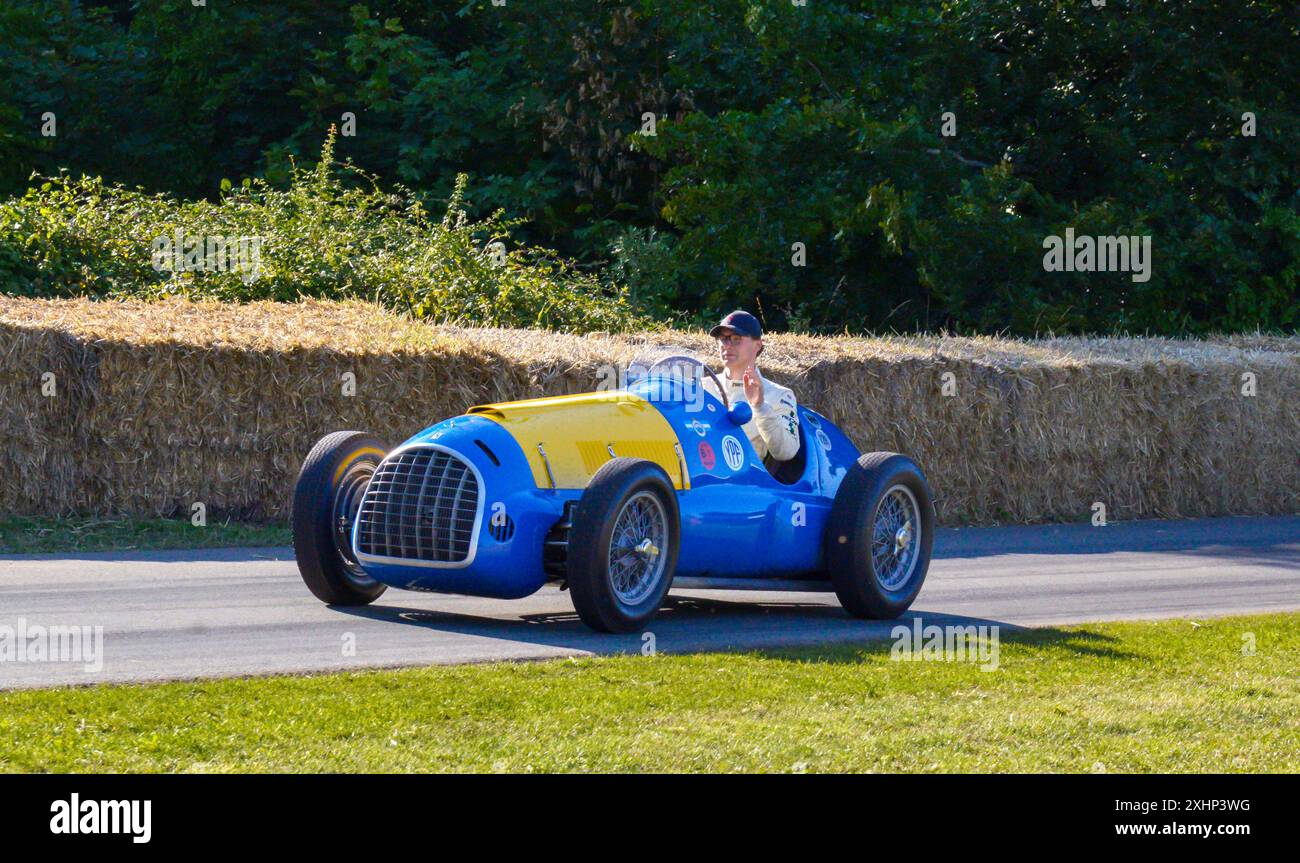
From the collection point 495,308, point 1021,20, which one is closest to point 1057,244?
point 1021,20

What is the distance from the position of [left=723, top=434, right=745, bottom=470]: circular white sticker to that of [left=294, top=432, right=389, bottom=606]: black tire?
198cm

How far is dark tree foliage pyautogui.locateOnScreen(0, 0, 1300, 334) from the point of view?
23672 millimetres

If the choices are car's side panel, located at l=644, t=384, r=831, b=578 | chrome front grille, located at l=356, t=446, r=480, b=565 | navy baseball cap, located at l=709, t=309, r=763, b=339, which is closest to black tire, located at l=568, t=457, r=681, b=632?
car's side panel, located at l=644, t=384, r=831, b=578

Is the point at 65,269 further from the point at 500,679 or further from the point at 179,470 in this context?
the point at 500,679

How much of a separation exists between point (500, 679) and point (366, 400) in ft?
23.4

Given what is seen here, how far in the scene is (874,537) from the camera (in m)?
10.1

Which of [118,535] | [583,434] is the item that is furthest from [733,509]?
[118,535]

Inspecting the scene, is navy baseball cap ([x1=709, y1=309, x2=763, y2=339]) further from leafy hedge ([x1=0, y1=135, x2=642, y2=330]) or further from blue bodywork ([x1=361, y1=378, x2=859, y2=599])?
leafy hedge ([x1=0, y1=135, x2=642, y2=330])

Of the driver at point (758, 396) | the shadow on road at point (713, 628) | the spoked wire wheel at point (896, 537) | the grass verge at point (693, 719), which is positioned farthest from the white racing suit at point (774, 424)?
the grass verge at point (693, 719)

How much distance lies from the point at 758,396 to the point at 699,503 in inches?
34.1

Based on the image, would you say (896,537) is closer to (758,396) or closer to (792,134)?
(758,396)

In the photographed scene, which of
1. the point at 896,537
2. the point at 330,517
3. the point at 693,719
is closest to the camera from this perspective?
the point at 693,719

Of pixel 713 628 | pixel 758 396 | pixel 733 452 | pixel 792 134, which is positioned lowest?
pixel 713 628

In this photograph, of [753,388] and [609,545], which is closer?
[609,545]
